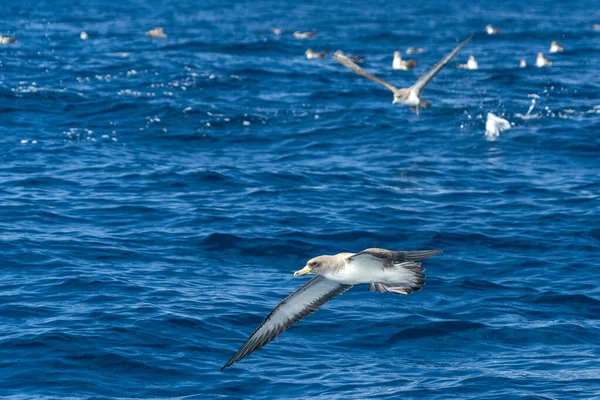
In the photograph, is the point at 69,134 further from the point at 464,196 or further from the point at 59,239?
the point at 464,196

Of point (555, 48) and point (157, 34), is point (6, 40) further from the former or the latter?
point (555, 48)

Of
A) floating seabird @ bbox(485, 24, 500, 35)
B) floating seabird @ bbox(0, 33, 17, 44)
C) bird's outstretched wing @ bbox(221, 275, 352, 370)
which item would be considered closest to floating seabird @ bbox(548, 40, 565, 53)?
floating seabird @ bbox(485, 24, 500, 35)

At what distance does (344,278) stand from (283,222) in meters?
7.83

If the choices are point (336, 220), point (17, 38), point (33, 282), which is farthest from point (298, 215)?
point (17, 38)

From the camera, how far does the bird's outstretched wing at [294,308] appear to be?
1044 cm

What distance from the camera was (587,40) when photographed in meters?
41.1

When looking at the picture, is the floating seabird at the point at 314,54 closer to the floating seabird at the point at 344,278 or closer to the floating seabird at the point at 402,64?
the floating seabird at the point at 402,64

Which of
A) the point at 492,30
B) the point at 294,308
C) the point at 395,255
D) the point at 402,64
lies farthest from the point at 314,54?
the point at 395,255

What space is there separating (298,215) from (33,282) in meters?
5.37


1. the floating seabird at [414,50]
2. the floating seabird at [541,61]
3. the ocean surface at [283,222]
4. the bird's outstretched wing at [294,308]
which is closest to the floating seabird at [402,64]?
the ocean surface at [283,222]

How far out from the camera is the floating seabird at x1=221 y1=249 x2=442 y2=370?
969 centimetres

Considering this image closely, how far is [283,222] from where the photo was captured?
58.8 ft

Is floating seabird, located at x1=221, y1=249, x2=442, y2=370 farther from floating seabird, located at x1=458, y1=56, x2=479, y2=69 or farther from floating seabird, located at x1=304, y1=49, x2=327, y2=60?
floating seabird, located at x1=304, y1=49, x2=327, y2=60

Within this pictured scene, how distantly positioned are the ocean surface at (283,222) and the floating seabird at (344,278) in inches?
53.8
